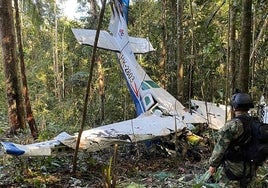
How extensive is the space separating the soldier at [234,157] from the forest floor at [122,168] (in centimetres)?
83

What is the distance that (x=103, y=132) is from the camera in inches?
307

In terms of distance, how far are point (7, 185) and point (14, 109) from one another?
18.0 ft

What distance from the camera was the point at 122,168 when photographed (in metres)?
7.48

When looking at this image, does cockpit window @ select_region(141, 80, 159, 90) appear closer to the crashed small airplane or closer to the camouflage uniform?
the crashed small airplane

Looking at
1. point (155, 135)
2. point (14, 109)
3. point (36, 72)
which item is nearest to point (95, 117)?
point (14, 109)

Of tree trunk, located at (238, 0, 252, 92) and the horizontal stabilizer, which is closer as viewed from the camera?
tree trunk, located at (238, 0, 252, 92)

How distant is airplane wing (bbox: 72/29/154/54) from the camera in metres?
10.6

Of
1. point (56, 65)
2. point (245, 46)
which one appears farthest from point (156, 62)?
point (56, 65)

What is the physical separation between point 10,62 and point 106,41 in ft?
10.1

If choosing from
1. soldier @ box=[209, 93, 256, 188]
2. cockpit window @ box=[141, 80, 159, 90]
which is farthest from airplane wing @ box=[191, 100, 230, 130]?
soldier @ box=[209, 93, 256, 188]

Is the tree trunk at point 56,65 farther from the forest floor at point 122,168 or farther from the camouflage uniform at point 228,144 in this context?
the camouflage uniform at point 228,144

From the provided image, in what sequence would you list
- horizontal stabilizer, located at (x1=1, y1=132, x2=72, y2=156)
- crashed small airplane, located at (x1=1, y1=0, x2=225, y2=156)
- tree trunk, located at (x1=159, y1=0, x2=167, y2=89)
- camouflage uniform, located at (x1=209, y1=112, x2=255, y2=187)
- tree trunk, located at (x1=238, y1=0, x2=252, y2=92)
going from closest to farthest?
camouflage uniform, located at (x1=209, y1=112, x2=255, y2=187) < tree trunk, located at (x1=238, y1=0, x2=252, y2=92) < horizontal stabilizer, located at (x1=1, y1=132, x2=72, y2=156) < crashed small airplane, located at (x1=1, y1=0, x2=225, y2=156) < tree trunk, located at (x1=159, y1=0, x2=167, y2=89)

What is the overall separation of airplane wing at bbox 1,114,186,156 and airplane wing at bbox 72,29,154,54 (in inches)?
115

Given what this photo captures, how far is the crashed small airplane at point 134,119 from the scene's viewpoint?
22.5ft
